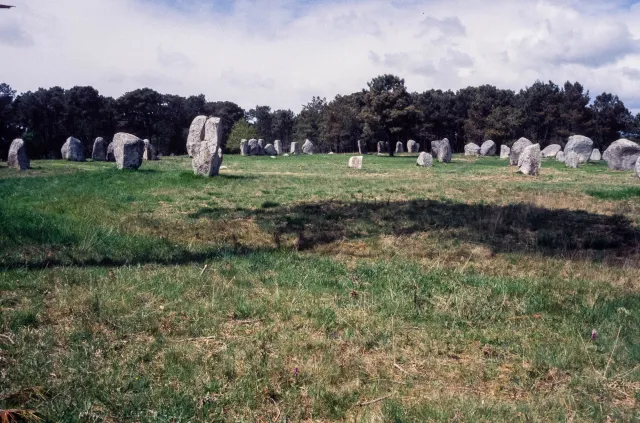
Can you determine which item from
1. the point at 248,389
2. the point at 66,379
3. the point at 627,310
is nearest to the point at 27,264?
the point at 66,379

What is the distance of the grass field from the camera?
11.3 feet

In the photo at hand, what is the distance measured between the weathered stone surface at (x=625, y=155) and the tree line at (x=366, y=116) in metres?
26.5

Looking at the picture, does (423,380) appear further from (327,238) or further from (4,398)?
(327,238)

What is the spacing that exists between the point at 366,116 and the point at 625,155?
98.2ft

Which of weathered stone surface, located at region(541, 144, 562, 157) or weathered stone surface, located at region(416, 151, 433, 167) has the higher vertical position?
weathered stone surface, located at region(541, 144, 562, 157)

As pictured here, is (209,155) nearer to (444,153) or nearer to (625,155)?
(444,153)

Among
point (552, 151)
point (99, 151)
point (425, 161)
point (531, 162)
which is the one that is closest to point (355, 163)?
point (425, 161)

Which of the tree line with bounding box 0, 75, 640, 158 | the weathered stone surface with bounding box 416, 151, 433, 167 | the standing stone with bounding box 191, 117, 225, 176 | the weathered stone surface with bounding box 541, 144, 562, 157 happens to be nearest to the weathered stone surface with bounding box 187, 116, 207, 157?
the standing stone with bounding box 191, 117, 225, 176

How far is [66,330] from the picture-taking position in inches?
175

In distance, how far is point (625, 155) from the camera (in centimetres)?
3181

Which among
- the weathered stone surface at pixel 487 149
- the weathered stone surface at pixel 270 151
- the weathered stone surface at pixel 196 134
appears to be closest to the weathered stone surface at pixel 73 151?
the weathered stone surface at pixel 196 134

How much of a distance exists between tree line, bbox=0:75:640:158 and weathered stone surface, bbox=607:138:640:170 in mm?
26464

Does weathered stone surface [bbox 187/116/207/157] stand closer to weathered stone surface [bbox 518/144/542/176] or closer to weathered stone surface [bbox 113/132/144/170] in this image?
weathered stone surface [bbox 113/132/144/170]

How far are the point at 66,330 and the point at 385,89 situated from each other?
5716 cm
